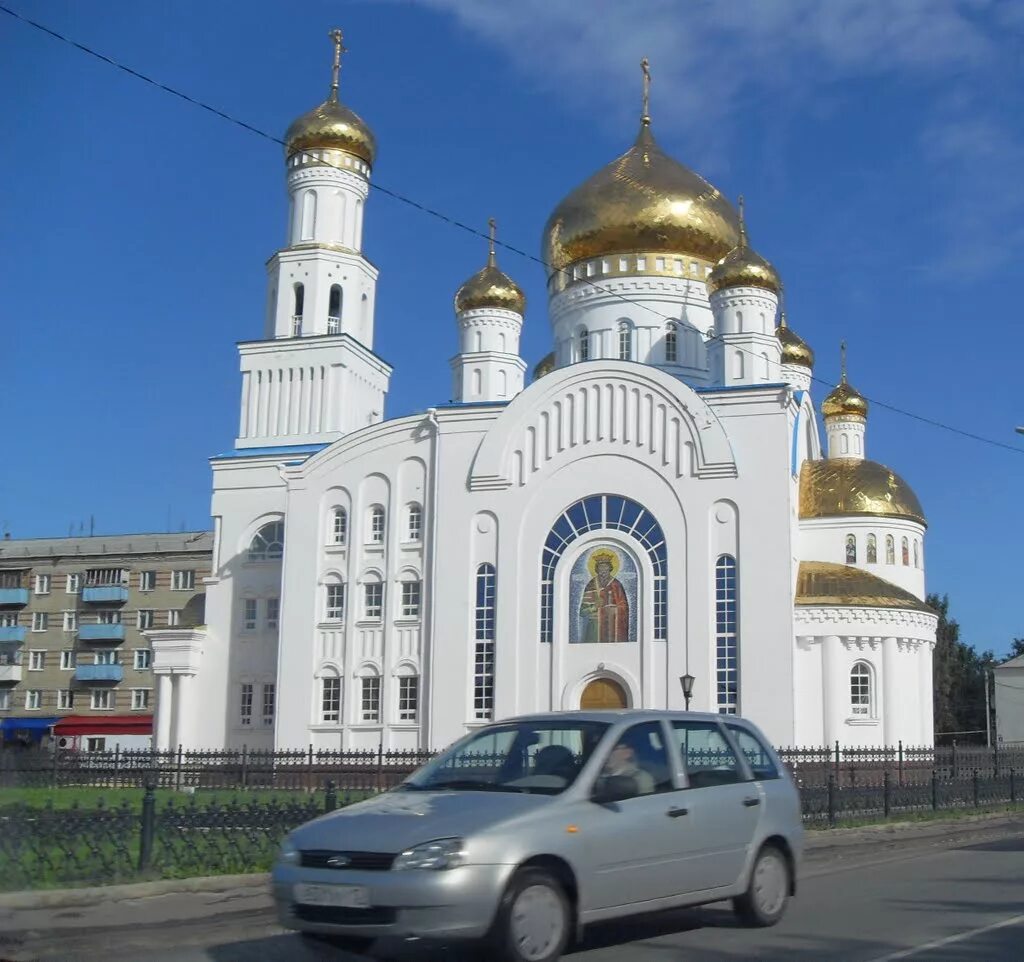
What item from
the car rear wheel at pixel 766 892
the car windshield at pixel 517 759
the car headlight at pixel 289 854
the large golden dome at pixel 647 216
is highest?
the large golden dome at pixel 647 216

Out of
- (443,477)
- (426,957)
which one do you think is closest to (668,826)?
(426,957)

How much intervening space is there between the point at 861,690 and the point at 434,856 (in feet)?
88.5

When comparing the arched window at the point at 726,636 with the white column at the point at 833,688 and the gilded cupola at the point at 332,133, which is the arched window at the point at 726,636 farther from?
the gilded cupola at the point at 332,133

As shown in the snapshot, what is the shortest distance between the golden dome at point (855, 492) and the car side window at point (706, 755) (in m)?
27.9

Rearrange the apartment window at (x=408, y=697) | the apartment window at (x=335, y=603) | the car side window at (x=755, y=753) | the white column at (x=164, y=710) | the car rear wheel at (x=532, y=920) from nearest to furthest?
the car rear wheel at (x=532, y=920)
the car side window at (x=755, y=753)
the apartment window at (x=408, y=697)
the apartment window at (x=335, y=603)
the white column at (x=164, y=710)

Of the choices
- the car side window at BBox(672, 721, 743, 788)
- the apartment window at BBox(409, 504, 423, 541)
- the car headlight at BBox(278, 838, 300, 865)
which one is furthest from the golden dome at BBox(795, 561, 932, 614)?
the car headlight at BBox(278, 838, 300, 865)

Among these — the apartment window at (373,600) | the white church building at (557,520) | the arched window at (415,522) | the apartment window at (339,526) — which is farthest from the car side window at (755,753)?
the apartment window at (339,526)

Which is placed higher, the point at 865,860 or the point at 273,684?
the point at 273,684

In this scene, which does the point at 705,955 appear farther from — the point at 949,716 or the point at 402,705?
the point at 949,716

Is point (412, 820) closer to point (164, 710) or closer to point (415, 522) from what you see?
point (415, 522)

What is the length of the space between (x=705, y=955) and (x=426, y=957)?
1668mm

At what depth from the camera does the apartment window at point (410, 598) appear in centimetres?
3325

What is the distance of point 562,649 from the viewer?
3136cm

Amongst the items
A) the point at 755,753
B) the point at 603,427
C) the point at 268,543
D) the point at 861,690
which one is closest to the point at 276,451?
the point at 268,543
